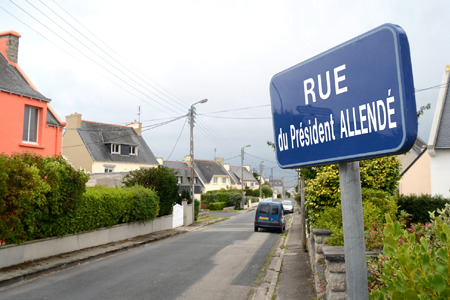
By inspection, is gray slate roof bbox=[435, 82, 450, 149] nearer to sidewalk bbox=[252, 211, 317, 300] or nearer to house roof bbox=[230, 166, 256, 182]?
sidewalk bbox=[252, 211, 317, 300]

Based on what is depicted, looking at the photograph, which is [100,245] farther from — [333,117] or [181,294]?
[333,117]

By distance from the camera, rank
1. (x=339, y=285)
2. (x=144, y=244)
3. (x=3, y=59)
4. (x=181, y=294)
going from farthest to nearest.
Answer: (x=3, y=59)
(x=144, y=244)
(x=181, y=294)
(x=339, y=285)

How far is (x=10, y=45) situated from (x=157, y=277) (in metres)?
16.3

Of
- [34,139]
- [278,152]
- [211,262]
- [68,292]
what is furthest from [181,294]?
A: [34,139]

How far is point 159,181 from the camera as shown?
23.7m

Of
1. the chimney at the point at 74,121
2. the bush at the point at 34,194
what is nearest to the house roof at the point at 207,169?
the chimney at the point at 74,121

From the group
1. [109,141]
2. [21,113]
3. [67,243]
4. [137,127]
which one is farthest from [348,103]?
[137,127]

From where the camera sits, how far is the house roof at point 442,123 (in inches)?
670

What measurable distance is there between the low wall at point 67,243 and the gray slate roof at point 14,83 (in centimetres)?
750

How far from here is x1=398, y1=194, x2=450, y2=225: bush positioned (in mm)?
11133

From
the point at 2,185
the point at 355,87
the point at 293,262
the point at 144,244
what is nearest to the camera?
the point at 355,87

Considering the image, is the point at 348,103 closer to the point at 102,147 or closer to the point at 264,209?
the point at 264,209

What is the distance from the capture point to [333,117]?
74.3 inches

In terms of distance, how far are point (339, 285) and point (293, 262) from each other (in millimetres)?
7823
